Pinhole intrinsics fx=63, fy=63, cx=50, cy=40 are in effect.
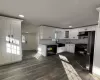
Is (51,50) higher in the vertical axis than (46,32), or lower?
lower

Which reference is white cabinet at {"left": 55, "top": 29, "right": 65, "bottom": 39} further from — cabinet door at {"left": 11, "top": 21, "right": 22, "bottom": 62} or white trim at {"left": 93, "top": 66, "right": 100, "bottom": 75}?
white trim at {"left": 93, "top": 66, "right": 100, "bottom": 75}

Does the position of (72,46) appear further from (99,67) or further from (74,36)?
(99,67)

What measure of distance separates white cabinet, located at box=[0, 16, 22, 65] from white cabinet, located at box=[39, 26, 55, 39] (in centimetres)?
181

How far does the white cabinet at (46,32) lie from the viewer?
4.86 meters

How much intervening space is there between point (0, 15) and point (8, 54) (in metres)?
1.86

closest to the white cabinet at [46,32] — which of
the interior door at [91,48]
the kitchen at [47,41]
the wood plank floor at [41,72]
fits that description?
the kitchen at [47,41]

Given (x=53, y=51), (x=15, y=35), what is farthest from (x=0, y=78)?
(x=53, y=51)

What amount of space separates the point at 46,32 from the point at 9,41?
2.62 metres

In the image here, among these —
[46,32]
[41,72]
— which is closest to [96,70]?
[41,72]

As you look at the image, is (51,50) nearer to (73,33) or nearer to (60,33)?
(60,33)

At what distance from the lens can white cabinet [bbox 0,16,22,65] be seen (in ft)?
9.69

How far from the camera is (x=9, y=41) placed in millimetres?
3150

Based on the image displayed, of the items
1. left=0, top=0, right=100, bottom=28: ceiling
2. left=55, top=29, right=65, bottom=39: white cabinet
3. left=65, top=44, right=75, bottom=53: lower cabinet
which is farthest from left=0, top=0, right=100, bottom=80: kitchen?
left=65, top=44, right=75, bottom=53: lower cabinet

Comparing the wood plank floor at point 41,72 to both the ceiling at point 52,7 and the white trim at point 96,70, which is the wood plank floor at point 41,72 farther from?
the ceiling at point 52,7
